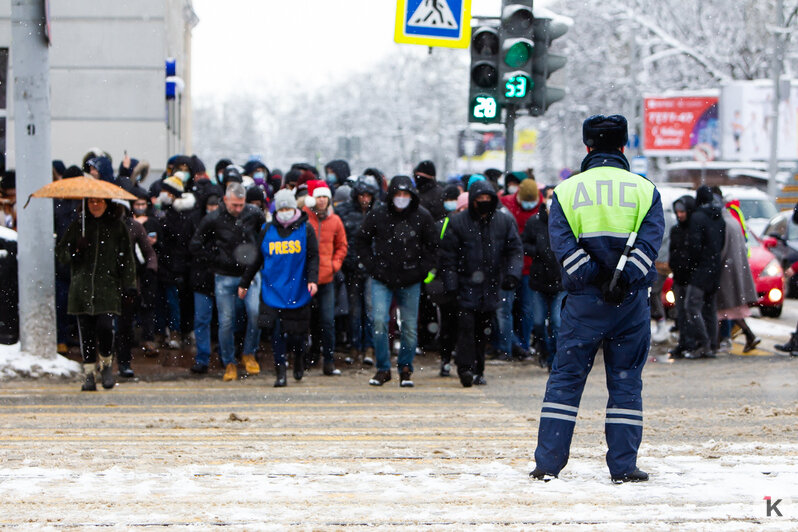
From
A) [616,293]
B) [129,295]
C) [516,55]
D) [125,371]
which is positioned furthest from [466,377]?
[616,293]

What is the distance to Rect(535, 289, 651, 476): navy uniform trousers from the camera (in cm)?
604

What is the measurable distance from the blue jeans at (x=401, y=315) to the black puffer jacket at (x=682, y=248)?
3.73 m

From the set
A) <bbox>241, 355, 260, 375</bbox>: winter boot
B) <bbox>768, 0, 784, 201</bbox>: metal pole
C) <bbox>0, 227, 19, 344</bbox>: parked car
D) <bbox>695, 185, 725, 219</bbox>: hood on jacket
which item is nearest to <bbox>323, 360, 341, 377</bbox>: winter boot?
<bbox>241, 355, 260, 375</bbox>: winter boot

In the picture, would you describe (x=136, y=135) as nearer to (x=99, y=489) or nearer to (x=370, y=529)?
(x=99, y=489)

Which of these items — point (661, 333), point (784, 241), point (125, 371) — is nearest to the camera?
point (125, 371)

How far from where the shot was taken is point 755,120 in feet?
162

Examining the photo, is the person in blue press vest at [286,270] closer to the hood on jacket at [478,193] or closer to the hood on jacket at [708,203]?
the hood on jacket at [478,193]

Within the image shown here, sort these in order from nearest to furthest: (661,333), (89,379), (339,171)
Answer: (89,379)
(661,333)
(339,171)

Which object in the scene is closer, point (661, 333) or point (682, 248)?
point (682, 248)

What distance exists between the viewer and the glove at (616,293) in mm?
5914

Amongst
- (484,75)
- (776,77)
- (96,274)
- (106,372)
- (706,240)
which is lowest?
(106,372)

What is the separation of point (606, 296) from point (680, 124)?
47100mm

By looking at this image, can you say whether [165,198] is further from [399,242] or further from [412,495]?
[412,495]

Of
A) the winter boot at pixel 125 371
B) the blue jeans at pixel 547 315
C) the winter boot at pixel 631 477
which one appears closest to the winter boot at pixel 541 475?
the winter boot at pixel 631 477
